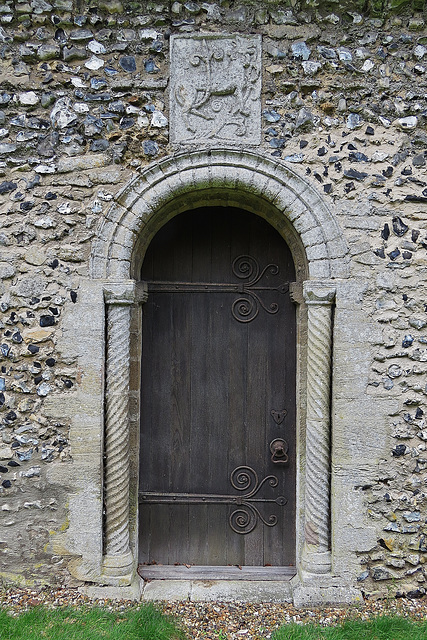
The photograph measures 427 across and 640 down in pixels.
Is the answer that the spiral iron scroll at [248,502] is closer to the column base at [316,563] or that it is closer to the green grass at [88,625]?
the column base at [316,563]

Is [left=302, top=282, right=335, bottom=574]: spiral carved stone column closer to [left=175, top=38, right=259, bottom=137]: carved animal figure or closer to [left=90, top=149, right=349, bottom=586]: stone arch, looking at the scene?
[left=90, top=149, right=349, bottom=586]: stone arch

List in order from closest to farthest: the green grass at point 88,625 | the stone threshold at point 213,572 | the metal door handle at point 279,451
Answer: the green grass at point 88,625
the stone threshold at point 213,572
the metal door handle at point 279,451

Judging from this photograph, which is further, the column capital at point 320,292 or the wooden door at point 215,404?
the wooden door at point 215,404

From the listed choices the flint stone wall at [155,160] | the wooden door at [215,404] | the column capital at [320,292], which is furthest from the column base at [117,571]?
the column capital at [320,292]

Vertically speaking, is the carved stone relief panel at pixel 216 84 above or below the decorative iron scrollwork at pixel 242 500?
above

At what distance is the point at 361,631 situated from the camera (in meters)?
2.73

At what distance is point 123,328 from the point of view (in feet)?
10.3

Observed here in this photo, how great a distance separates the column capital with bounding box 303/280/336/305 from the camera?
10.2 feet

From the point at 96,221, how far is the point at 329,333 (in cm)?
165

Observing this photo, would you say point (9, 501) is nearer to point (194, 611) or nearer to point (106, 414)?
point (106, 414)

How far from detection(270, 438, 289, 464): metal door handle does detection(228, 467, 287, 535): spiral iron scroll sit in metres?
0.14

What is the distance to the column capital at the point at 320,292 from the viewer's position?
3094 millimetres

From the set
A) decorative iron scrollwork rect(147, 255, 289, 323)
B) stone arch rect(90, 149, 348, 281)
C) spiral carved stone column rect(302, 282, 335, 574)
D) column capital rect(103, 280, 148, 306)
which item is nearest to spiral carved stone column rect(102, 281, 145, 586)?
column capital rect(103, 280, 148, 306)

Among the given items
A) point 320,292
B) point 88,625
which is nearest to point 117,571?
point 88,625
